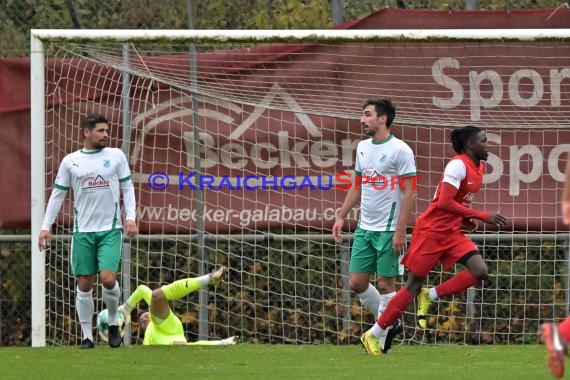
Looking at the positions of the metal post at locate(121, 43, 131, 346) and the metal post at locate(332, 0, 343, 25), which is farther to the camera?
the metal post at locate(332, 0, 343, 25)

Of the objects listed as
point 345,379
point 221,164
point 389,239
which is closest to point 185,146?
point 221,164

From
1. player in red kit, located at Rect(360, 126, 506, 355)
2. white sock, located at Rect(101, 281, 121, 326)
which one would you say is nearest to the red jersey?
player in red kit, located at Rect(360, 126, 506, 355)

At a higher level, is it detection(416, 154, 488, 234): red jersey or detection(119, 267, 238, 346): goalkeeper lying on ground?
detection(416, 154, 488, 234): red jersey

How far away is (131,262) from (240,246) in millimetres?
1178

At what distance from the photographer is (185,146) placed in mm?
13258

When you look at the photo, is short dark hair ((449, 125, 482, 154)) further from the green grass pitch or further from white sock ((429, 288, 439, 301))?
the green grass pitch

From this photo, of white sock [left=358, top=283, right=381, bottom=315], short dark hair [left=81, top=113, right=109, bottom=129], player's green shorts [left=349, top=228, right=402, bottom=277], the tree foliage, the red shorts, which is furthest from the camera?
the tree foliage

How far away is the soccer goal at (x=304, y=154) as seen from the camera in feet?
42.6

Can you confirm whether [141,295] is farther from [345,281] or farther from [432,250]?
[432,250]

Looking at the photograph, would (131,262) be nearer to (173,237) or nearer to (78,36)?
(173,237)

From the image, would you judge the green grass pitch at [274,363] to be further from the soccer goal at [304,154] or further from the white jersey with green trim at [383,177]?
the soccer goal at [304,154]

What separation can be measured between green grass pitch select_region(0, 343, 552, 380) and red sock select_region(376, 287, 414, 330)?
27 cm

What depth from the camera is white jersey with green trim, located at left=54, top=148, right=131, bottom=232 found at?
11.3 meters

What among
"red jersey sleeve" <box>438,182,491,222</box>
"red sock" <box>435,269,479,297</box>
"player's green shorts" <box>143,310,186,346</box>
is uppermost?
"red jersey sleeve" <box>438,182,491,222</box>
